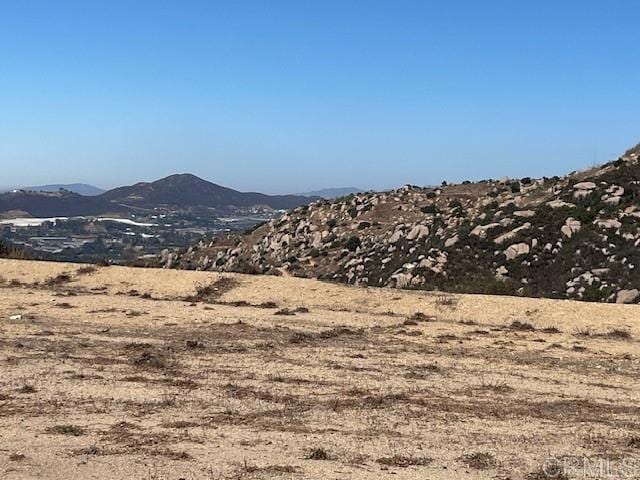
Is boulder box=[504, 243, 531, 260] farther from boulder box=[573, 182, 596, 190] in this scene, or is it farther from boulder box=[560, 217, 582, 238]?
boulder box=[573, 182, 596, 190]

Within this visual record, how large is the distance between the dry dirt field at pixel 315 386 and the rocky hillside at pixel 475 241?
9412 mm

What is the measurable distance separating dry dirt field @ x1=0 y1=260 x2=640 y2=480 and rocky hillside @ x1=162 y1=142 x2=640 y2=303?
30.9 ft

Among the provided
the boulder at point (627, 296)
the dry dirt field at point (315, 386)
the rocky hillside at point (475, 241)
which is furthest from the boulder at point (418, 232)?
the dry dirt field at point (315, 386)

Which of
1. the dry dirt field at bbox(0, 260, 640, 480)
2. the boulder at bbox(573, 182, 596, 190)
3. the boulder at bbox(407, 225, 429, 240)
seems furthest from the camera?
the boulder at bbox(407, 225, 429, 240)

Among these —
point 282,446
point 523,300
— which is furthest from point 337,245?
point 282,446

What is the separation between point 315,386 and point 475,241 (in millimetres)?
30752

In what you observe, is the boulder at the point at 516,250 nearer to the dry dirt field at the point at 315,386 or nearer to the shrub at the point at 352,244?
the shrub at the point at 352,244

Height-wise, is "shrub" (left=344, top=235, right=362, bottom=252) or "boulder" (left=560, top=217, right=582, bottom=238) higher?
"boulder" (left=560, top=217, right=582, bottom=238)

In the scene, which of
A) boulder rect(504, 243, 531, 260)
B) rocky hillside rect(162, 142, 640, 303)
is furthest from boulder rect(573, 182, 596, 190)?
boulder rect(504, 243, 531, 260)

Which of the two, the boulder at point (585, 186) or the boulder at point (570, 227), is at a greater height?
the boulder at point (585, 186)

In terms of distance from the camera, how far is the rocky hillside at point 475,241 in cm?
3631

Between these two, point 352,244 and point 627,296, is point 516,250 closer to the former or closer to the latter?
point 627,296

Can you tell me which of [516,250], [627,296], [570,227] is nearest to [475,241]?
[516,250]

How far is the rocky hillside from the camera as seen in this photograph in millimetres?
36312
